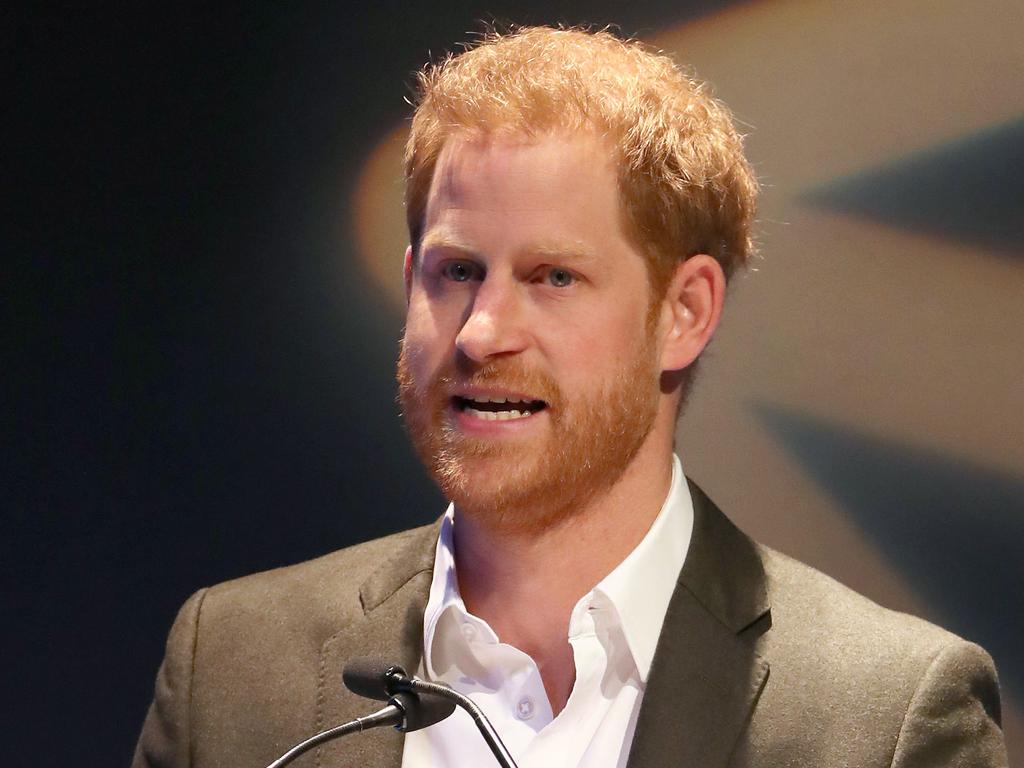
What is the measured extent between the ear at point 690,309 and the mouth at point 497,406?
262 mm

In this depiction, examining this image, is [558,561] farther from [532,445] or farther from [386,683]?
[386,683]

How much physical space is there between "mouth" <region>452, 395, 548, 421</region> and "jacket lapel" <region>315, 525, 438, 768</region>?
14.6 inches

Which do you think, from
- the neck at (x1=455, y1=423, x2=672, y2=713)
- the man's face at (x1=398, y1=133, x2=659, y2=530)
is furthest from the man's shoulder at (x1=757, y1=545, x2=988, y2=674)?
the man's face at (x1=398, y1=133, x2=659, y2=530)

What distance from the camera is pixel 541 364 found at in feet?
7.23

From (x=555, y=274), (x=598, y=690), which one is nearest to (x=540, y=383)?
(x=555, y=274)

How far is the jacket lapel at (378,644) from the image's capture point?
2.27 m

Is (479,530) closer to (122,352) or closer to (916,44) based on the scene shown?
(122,352)

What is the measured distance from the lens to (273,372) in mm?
3027

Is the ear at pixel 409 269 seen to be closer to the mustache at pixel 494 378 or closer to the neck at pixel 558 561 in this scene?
the mustache at pixel 494 378

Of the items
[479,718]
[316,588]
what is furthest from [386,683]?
[316,588]

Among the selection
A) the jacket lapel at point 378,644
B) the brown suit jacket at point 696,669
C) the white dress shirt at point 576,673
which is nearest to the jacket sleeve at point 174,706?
the brown suit jacket at point 696,669

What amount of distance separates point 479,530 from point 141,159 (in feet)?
4.09

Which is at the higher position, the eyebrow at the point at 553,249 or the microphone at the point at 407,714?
the eyebrow at the point at 553,249

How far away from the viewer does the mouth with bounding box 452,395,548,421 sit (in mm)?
2225
